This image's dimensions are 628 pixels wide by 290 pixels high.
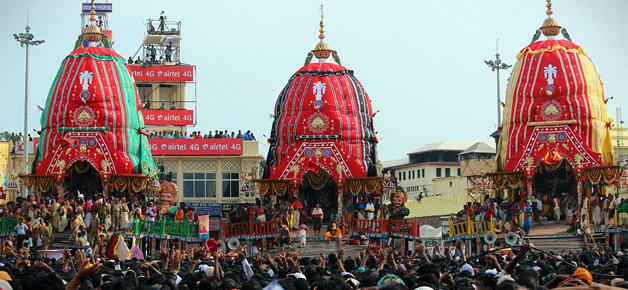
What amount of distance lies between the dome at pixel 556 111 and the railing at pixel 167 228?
1234 cm

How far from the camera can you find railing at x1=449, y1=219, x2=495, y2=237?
42.1 meters

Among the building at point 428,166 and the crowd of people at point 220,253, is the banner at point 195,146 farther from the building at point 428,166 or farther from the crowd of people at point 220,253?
the building at point 428,166

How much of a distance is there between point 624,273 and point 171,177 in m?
44.2

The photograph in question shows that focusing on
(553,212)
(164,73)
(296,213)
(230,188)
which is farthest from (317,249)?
(164,73)

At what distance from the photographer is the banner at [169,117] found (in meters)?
66.9

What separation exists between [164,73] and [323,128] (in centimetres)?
2179

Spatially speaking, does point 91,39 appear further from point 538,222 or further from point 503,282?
point 503,282

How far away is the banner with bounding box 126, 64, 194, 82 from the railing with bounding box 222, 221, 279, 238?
2530 cm

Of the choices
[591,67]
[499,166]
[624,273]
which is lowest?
[624,273]

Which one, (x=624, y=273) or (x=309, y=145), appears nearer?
(x=624, y=273)

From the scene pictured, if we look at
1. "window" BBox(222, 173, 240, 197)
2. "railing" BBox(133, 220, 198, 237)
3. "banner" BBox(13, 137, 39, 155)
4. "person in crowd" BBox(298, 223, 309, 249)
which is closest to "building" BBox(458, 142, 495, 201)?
"window" BBox(222, 173, 240, 197)

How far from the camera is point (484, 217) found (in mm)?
44344

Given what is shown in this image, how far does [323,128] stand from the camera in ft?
161

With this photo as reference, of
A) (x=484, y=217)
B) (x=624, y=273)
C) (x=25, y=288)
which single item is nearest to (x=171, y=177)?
(x=484, y=217)
